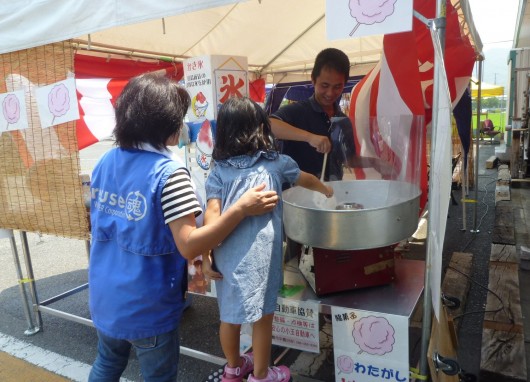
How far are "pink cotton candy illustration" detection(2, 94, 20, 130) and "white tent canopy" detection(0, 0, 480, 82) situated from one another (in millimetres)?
315

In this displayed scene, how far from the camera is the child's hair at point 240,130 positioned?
4.79ft

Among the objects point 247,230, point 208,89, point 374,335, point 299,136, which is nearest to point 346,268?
point 374,335

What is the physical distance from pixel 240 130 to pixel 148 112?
0.35 metres

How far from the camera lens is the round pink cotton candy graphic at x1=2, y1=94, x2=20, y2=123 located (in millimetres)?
2450

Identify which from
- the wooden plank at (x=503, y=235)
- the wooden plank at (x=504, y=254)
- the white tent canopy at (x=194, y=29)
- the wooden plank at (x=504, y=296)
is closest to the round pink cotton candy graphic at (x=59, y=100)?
the white tent canopy at (x=194, y=29)

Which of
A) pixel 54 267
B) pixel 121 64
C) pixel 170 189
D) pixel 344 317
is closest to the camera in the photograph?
pixel 170 189

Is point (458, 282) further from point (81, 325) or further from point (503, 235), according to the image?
point (81, 325)

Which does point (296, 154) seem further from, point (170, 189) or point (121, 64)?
point (121, 64)

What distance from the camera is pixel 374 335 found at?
5.06 feet

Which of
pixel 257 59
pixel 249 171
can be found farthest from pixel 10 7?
pixel 257 59

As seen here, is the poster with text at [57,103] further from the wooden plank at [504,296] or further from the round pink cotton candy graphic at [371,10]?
the wooden plank at [504,296]

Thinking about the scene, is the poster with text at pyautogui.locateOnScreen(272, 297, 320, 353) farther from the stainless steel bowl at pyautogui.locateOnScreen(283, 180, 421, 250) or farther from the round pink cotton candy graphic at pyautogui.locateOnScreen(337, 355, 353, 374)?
the stainless steel bowl at pyautogui.locateOnScreen(283, 180, 421, 250)

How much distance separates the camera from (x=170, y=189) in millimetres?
1258

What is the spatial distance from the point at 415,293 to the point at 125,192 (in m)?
1.23
